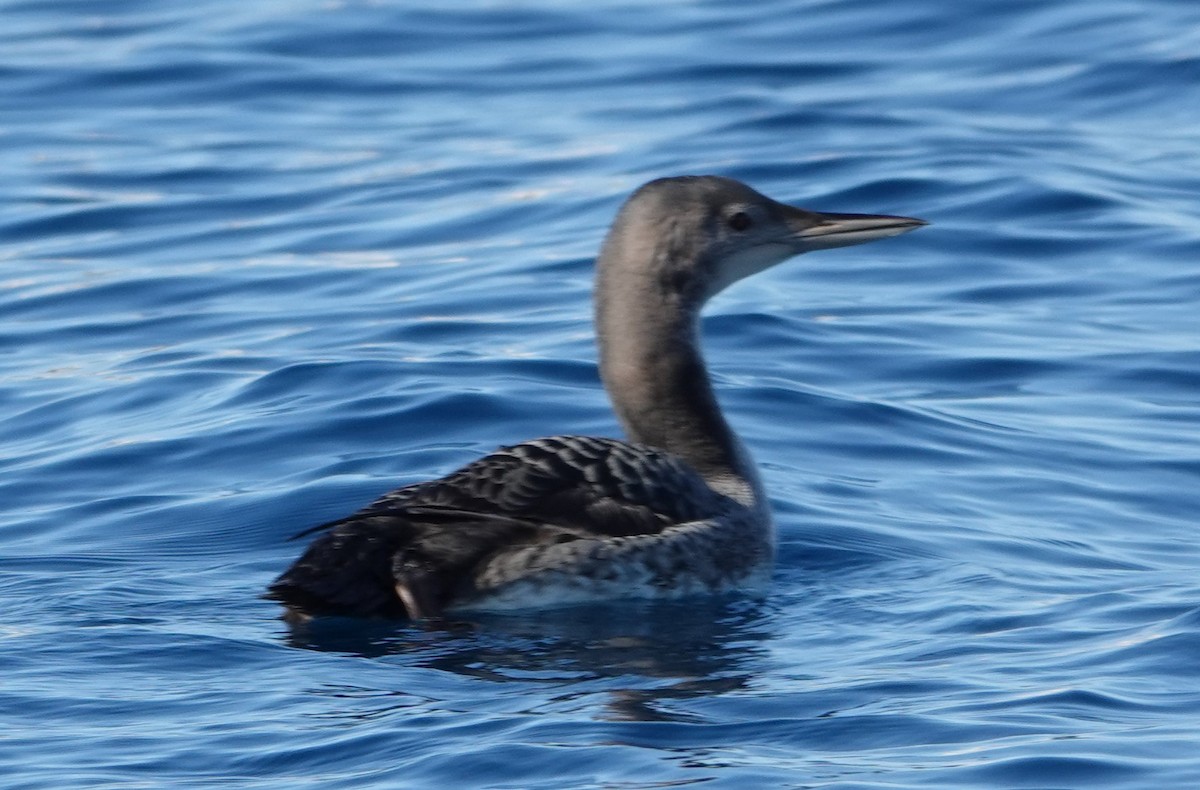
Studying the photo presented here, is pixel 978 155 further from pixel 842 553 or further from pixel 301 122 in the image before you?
pixel 842 553

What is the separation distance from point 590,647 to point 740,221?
5.61 feet

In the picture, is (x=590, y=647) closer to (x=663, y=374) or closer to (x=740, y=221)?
(x=663, y=374)

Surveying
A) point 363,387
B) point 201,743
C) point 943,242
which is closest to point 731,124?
point 943,242

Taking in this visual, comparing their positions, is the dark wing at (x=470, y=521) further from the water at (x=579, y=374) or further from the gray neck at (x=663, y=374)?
the gray neck at (x=663, y=374)

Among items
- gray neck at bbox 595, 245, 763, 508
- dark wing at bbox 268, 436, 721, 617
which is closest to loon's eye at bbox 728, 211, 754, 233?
gray neck at bbox 595, 245, 763, 508

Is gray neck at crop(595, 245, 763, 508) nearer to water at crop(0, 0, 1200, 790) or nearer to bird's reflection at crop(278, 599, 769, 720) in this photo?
water at crop(0, 0, 1200, 790)

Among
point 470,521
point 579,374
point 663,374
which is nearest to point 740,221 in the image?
point 663,374

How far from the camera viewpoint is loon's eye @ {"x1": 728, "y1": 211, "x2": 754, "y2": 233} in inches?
267

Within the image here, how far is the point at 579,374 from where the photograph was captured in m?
8.71

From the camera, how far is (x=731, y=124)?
12992 millimetres

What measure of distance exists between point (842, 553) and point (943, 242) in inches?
170

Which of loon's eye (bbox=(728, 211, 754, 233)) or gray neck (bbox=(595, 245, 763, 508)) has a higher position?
loon's eye (bbox=(728, 211, 754, 233))

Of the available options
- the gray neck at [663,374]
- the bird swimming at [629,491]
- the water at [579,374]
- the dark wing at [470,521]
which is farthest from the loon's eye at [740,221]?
the water at [579,374]

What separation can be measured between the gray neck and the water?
42 cm
